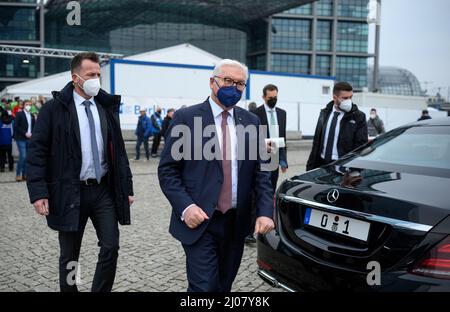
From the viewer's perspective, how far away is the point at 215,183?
8.11ft

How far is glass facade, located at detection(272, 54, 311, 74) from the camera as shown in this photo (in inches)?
2470

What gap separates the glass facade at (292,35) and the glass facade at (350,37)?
512 cm

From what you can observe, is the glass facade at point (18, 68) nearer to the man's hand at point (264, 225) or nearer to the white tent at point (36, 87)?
the white tent at point (36, 87)

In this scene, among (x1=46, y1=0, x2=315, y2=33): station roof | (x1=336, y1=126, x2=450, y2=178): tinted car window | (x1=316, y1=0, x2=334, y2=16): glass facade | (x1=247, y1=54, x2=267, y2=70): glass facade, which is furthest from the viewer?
(x1=247, y1=54, x2=267, y2=70): glass facade

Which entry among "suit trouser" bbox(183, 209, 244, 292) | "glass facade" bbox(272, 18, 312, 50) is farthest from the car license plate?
"glass facade" bbox(272, 18, 312, 50)

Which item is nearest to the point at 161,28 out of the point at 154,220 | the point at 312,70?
the point at 312,70

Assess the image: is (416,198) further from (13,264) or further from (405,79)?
(405,79)

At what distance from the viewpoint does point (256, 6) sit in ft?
173

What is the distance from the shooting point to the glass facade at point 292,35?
62641 millimetres

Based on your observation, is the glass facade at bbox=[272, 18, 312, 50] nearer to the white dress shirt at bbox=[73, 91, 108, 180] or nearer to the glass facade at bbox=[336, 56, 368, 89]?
the glass facade at bbox=[336, 56, 368, 89]

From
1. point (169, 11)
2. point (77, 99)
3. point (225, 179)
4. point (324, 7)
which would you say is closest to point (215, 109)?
point (225, 179)

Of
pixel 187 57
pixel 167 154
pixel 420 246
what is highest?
pixel 187 57

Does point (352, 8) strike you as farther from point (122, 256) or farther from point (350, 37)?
point (122, 256)

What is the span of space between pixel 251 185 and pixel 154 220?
386cm
